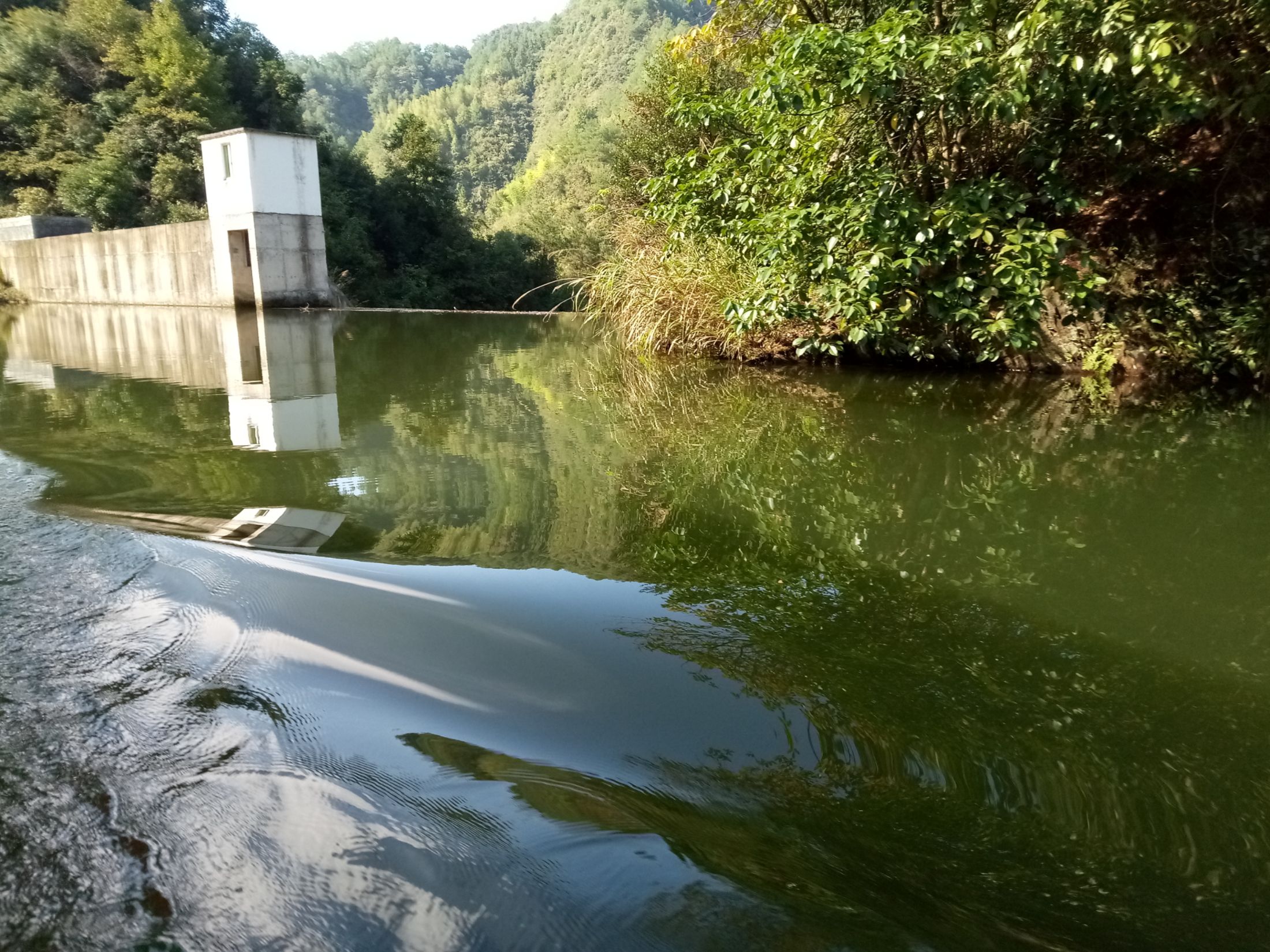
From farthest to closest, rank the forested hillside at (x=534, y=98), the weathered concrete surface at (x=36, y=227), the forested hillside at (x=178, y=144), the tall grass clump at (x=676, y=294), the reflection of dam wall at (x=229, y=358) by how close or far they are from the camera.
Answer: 1. the forested hillside at (x=534, y=98)
2. the forested hillside at (x=178, y=144)
3. the weathered concrete surface at (x=36, y=227)
4. the tall grass clump at (x=676, y=294)
5. the reflection of dam wall at (x=229, y=358)

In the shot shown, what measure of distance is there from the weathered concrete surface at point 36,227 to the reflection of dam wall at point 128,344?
4873 millimetres

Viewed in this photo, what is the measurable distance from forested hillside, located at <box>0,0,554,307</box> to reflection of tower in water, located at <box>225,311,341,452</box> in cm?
1121

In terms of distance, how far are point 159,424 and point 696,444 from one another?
2.65 meters

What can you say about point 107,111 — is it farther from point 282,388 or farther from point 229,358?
point 282,388

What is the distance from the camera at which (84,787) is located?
1.38 metres

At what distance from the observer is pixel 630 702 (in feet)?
5.59

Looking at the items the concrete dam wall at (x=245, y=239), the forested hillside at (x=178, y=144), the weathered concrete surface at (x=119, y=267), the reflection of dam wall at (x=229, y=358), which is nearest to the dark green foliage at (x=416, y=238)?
the forested hillside at (x=178, y=144)

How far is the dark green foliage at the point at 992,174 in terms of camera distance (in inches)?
177

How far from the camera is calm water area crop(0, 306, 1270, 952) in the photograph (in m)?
1.17

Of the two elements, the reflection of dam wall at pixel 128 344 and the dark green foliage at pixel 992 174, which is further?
the reflection of dam wall at pixel 128 344

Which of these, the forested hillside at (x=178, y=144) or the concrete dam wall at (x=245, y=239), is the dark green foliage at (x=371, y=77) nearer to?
the forested hillside at (x=178, y=144)

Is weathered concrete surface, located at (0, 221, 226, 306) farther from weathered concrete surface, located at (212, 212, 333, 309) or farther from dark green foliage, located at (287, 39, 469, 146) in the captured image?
dark green foliage, located at (287, 39, 469, 146)

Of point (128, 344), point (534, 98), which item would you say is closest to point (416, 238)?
point (128, 344)

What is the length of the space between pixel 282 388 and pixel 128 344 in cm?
421
